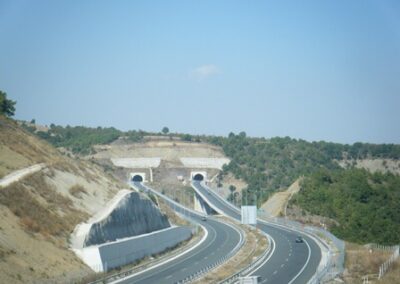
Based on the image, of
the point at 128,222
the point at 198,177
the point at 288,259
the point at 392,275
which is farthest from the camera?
the point at 198,177

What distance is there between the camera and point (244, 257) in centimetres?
6531

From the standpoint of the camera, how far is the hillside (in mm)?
44469

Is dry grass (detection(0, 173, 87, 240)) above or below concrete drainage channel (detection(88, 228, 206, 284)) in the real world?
above

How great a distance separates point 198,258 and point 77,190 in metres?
11.0

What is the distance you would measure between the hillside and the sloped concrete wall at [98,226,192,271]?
2786mm

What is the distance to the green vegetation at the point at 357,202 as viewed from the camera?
9112 centimetres

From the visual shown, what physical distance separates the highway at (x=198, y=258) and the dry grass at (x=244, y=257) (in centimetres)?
126

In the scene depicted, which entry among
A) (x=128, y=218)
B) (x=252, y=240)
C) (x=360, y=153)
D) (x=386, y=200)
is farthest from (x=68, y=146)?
(x=128, y=218)

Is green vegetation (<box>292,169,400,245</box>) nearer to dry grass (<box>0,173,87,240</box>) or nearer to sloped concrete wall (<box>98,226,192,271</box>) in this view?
sloped concrete wall (<box>98,226,192,271</box>)

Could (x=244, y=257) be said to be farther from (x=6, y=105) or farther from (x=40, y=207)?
(x=6, y=105)

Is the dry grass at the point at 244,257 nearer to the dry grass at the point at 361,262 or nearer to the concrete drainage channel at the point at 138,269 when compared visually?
the concrete drainage channel at the point at 138,269

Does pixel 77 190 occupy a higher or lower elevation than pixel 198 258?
higher

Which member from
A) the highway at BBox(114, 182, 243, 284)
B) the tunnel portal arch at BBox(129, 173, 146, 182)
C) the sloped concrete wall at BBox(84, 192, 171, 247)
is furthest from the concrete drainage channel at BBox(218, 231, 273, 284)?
the tunnel portal arch at BBox(129, 173, 146, 182)

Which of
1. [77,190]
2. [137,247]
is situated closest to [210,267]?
[137,247]
